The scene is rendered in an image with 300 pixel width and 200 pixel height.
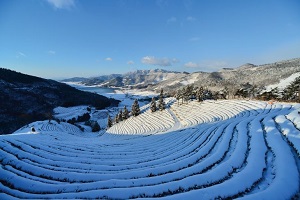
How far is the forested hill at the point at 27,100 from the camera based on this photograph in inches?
3927

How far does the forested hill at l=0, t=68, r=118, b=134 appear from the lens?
3927 inches

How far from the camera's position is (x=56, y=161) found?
1555 cm

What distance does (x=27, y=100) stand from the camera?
444 feet

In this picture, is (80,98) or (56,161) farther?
(80,98)

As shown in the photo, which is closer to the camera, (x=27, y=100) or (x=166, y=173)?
(x=166, y=173)

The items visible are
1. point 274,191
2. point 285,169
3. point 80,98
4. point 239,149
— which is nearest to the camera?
point 274,191

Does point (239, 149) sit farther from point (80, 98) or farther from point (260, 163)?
point (80, 98)

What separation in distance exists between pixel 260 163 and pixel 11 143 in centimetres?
2154

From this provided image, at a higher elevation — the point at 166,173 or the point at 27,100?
the point at 166,173

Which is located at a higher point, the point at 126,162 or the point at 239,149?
the point at 239,149

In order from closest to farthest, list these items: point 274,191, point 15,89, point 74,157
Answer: point 274,191, point 74,157, point 15,89

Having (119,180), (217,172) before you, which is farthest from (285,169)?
(119,180)

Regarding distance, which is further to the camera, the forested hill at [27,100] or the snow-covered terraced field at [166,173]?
the forested hill at [27,100]

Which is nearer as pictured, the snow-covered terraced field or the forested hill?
the snow-covered terraced field
